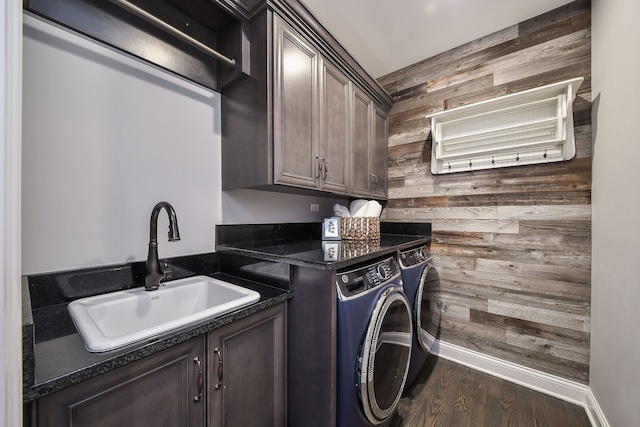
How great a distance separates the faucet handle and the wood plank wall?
203 centimetres

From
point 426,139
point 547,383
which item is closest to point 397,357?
point 547,383

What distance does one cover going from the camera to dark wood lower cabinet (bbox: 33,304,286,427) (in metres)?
0.65

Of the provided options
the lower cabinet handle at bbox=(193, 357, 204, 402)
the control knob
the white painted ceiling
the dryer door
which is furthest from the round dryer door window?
the white painted ceiling

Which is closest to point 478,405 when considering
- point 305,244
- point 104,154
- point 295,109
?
point 305,244

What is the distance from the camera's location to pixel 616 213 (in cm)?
126

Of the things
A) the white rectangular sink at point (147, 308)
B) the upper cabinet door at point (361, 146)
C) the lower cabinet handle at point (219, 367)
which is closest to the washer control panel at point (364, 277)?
the white rectangular sink at point (147, 308)

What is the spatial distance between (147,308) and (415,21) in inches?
98.7

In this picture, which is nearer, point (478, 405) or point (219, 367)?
point (219, 367)

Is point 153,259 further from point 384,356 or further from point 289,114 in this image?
point 384,356

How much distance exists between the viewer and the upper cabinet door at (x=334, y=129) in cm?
165

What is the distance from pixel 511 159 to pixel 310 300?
1.85m

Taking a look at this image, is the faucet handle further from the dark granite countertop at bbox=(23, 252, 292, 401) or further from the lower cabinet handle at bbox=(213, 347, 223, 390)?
the lower cabinet handle at bbox=(213, 347, 223, 390)

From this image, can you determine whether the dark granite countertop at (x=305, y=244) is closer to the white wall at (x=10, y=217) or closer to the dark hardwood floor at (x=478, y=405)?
the white wall at (x=10, y=217)

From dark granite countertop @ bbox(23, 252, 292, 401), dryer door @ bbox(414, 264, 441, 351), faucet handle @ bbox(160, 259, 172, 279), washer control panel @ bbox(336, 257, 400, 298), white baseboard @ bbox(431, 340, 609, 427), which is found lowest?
white baseboard @ bbox(431, 340, 609, 427)
